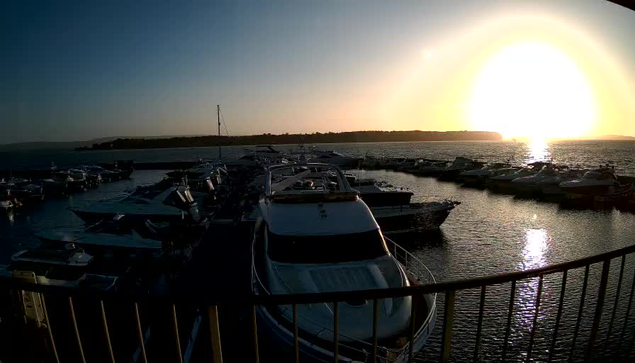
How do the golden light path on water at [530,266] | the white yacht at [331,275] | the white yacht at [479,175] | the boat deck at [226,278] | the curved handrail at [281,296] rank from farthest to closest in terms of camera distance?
the white yacht at [479,175] < the golden light path on water at [530,266] < the boat deck at [226,278] < the white yacht at [331,275] < the curved handrail at [281,296]

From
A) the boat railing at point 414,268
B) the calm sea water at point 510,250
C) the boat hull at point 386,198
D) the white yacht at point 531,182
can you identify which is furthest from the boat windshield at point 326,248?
the white yacht at point 531,182

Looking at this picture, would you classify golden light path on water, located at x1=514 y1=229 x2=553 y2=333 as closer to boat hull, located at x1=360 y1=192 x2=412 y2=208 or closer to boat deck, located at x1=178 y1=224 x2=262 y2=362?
boat deck, located at x1=178 y1=224 x2=262 y2=362

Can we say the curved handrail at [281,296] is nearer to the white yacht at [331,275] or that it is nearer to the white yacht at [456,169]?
the white yacht at [331,275]

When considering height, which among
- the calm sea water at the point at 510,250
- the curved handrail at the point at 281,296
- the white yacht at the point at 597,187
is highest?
the curved handrail at the point at 281,296

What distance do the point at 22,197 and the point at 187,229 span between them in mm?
30553

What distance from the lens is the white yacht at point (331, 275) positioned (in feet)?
18.5

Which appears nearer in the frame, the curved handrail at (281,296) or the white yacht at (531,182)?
the curved handrail at (281,296)

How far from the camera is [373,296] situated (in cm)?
226

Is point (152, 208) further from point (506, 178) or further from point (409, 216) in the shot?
point (506, 178)

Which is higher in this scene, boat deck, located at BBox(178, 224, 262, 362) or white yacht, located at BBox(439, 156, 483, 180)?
boat deck, located at BBox(178, 224, 262, 362)

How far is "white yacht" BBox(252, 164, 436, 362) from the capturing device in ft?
18.5

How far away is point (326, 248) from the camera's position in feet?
24.8

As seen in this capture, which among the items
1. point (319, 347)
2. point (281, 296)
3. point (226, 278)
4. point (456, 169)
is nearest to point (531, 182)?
point (456, 169)

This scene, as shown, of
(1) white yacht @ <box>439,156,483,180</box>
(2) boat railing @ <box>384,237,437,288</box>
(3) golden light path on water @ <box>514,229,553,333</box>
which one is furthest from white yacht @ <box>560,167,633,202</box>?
(2) boat railing @ <box>384,237,437,288</box>
